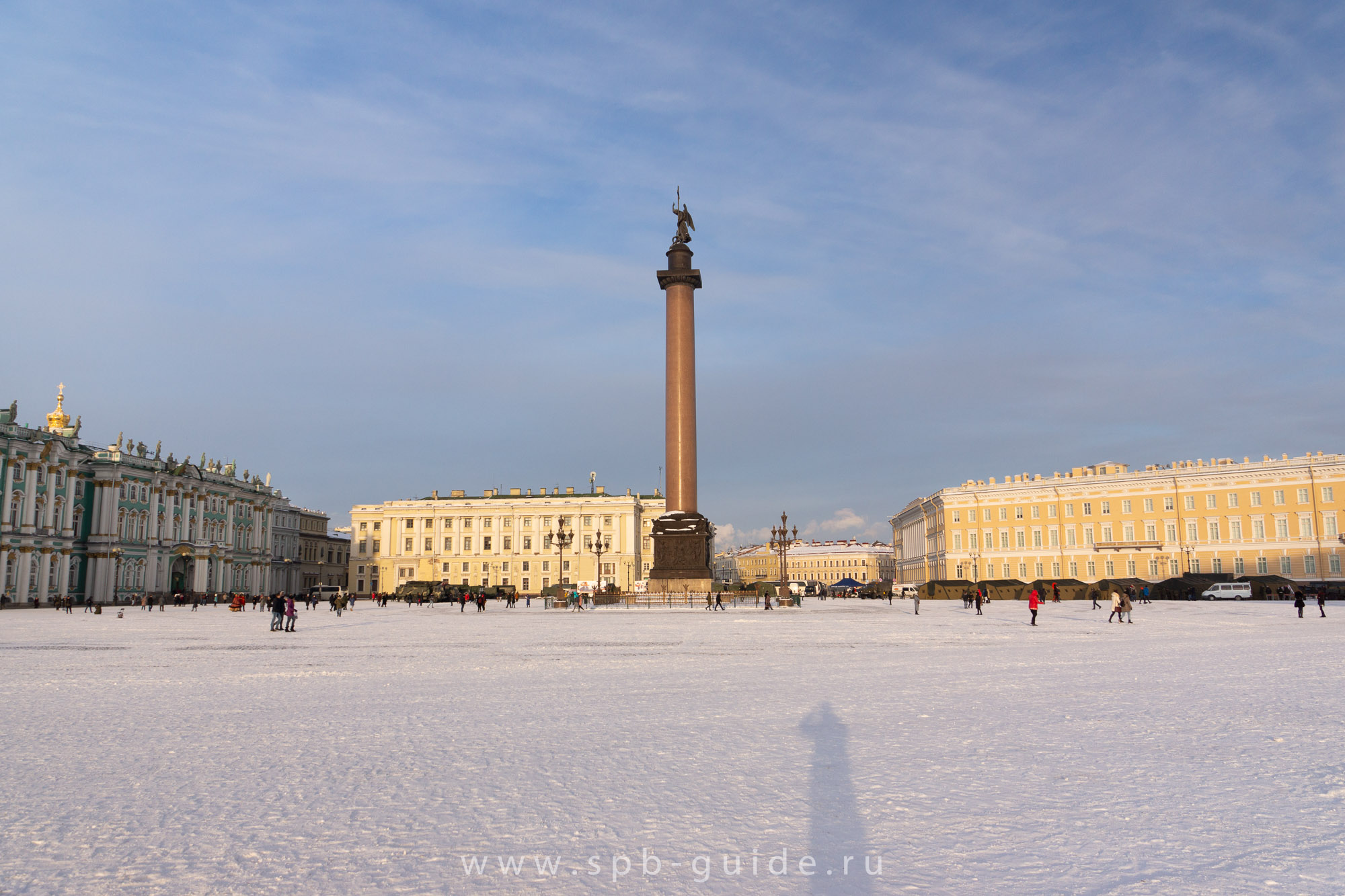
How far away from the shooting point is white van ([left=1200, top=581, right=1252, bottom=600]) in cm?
5903

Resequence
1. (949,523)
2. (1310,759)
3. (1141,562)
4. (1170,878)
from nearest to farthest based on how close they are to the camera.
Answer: (1170,878)
(1310,759)
(1141,562)
(949,523)

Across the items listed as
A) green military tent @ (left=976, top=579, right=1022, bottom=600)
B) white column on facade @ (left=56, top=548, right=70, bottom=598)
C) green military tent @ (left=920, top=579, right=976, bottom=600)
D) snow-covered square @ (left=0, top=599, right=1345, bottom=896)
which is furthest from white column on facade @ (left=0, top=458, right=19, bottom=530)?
green military tent @ (left=976, top=579, right=1022, bottom=600)

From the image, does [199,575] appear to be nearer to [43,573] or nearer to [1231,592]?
[43,573]

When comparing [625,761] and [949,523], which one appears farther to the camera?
[949,523]

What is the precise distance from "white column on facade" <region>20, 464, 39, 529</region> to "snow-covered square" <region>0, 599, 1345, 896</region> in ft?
179

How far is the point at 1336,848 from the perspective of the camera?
18.3ft

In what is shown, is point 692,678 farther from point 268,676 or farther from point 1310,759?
point 1310,759

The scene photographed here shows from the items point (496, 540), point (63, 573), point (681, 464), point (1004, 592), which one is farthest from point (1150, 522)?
point (63, 573)

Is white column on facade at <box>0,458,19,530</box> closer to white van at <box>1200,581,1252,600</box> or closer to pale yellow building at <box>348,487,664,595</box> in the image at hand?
pale yellow building at <box>348,487,664,595</box>

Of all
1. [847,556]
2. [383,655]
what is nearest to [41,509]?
[383,655]

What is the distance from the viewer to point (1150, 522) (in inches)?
3132

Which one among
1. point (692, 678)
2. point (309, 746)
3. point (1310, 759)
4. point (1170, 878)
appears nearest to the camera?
point (1170, 878)

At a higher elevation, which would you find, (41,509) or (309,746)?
(41,509)

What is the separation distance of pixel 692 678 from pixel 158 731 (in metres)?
7.72
